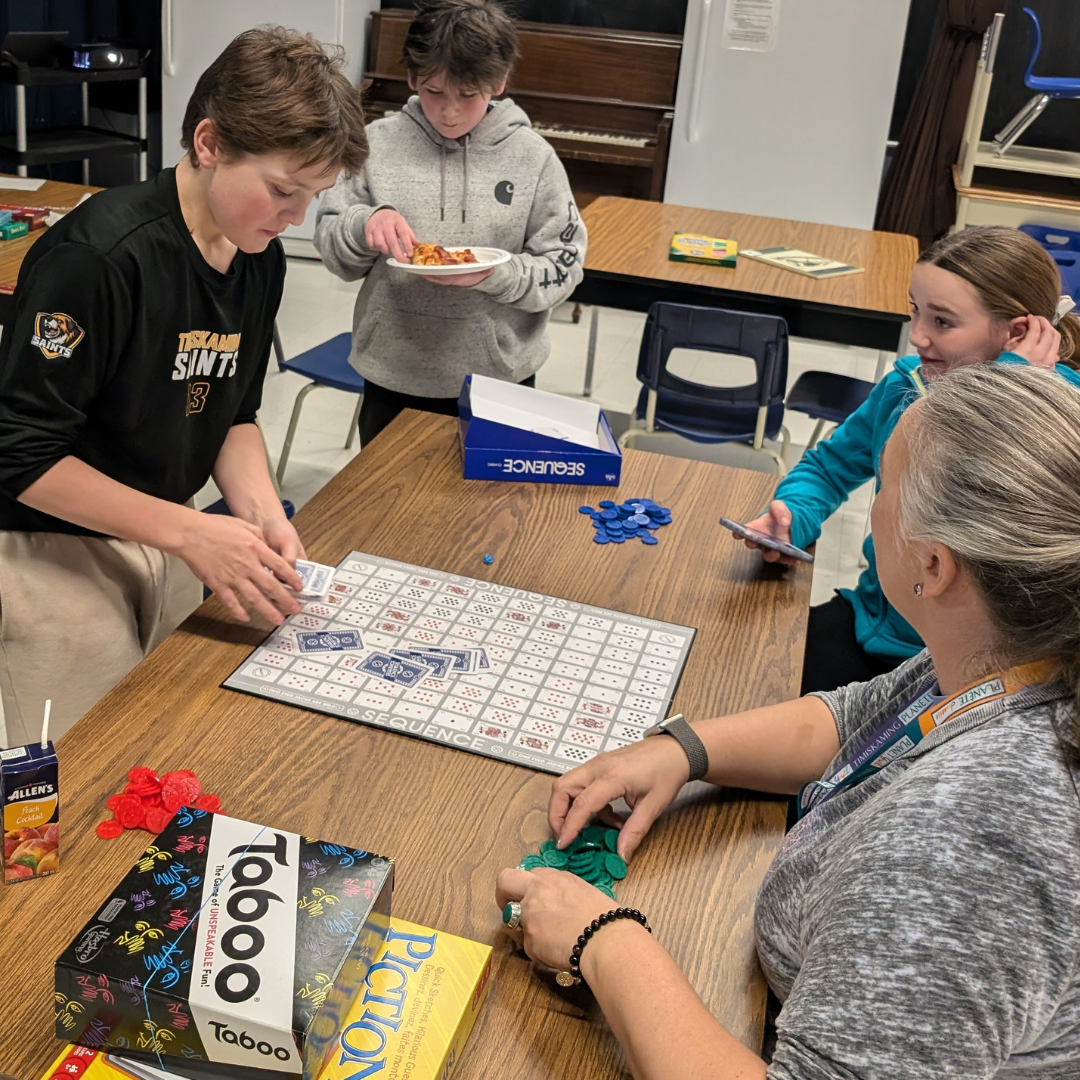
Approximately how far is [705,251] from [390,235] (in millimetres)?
1782

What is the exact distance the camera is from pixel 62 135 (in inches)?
238

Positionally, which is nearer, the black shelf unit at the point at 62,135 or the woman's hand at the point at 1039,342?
the woman's hand at the point at 1039,342

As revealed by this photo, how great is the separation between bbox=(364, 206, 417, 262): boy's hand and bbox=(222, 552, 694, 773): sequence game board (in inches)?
35.8

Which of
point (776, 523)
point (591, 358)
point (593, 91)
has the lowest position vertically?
point (591, 358)

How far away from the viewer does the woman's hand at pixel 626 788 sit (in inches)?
48.1

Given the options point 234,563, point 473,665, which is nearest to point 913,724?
point 473,665

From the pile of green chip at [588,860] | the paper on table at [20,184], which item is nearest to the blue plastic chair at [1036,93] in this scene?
the paper on table at [20,184]

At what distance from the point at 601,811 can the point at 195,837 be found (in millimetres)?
451

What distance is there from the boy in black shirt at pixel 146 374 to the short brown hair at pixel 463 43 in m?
0.79

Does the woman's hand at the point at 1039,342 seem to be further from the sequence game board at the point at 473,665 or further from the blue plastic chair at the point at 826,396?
the blue plastic chair at the point at 826,396

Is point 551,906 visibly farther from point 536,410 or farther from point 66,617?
point 536,410

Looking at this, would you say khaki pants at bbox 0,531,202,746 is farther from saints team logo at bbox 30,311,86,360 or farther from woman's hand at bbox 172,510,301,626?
saints team logo at bbox 30,311,86,360

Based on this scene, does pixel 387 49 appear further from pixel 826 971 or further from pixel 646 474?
pixel 826 971

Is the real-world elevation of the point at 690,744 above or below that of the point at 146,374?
below
